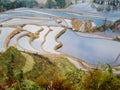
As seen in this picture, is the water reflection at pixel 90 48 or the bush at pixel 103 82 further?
the water reflection at pixel 90 48

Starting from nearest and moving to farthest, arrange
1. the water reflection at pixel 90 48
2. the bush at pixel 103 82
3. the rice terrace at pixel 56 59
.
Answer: the bush at pixel 103 82 → the rice terrace at pixel 56 59 → the water reflection at pixel 90 48

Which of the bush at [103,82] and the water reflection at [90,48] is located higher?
the bush at [103,82]

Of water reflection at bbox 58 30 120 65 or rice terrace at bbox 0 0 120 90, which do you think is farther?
water reflection at bbox 58 30 120 65

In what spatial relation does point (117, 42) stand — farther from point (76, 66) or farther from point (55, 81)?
point (55, 81)

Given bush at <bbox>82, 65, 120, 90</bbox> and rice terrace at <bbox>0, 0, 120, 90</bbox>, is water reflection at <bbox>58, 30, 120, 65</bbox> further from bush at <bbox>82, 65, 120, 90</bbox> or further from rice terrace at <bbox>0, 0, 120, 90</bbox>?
bush at <bbox>82, 65, 120, 90</bbox>

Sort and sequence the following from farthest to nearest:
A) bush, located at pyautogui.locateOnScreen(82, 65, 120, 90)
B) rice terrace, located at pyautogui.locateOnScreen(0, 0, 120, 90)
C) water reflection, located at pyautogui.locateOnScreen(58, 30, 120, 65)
A: 1. water reflection, located at pyautogui.locateOnScreen(58, 30, 120, 65)
2. rice terrace, located at pyautogui.locateOnScreen(0, 0, 120, 90)
3. bush, located at pyautogui.locateOnScreen(82, 65, 120, 90)

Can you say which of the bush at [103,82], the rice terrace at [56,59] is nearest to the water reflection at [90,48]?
the rice terrace at [56,59]

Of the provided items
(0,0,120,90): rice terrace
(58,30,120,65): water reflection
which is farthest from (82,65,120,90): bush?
(58,30,120,65): water reflection

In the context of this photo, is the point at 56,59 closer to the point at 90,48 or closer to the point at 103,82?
the point at 90,48

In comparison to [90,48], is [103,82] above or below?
above

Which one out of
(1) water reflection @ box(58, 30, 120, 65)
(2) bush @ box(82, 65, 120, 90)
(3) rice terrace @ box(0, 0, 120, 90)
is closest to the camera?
(2) bush @ box(82, 65, 120, 90)

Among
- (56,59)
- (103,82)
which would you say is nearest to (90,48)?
(56,59)

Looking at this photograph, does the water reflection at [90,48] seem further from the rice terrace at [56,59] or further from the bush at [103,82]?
the bush at [103,82]
